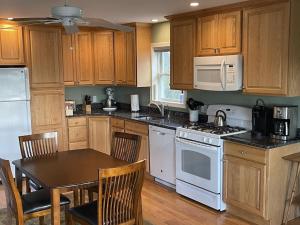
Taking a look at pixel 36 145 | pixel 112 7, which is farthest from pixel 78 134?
pixel 112 7

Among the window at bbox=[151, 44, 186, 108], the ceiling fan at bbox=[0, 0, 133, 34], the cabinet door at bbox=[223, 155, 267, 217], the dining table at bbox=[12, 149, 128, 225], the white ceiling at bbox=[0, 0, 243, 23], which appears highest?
the white ceiling at bbox=[0, 0, 243, 23]

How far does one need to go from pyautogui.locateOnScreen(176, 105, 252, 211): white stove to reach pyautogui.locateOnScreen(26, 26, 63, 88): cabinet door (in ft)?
7.59

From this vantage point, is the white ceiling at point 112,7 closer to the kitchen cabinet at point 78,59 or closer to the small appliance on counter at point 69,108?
the kitchen cabinet at point 78,59

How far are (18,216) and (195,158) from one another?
7.01ft

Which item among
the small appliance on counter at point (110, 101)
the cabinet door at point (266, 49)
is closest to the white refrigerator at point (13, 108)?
the small appliance on counter at point (110, 101)

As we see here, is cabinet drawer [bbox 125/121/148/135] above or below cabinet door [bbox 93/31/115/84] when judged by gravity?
below

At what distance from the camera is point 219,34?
13.5 ft

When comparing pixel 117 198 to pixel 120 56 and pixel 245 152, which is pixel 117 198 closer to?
pixel 245 152

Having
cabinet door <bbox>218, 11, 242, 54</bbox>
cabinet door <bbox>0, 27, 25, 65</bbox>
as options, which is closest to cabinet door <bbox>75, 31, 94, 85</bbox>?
cabinet door <bbox>0, 27, 25, 65</bbox>

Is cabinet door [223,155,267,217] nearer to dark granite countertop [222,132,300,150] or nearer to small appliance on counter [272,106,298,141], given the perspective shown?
dark granite countertop [222,132,300,150]

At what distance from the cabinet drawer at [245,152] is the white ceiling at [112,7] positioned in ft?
5.07

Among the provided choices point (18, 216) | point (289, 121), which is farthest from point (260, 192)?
point (18, 216)

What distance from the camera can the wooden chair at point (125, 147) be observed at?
11.6 ft

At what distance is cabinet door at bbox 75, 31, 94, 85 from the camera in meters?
5.95
